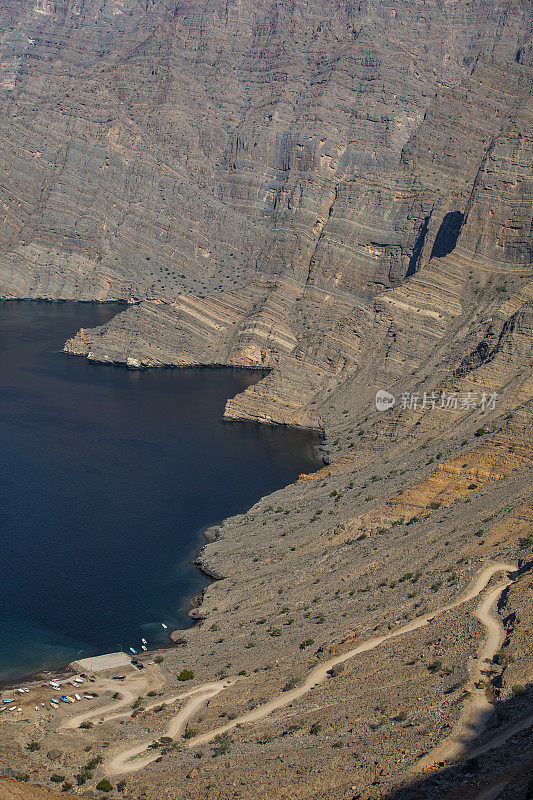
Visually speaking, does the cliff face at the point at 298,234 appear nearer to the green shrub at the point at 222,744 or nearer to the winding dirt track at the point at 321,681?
the winding dirt track at the point at 321,681

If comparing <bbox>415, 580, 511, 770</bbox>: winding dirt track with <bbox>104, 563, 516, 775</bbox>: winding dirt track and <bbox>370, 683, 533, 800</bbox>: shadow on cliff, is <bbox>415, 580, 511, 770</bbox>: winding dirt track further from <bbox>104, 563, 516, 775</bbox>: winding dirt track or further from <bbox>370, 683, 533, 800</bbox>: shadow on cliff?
<bbox>370, 683, 533, 800</bbox>: shadow on cliff

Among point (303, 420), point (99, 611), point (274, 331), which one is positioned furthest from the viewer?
point (274, 331)

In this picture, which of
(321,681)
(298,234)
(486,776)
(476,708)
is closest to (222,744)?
(321,681)

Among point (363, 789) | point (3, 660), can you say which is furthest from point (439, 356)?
point (363, 789)

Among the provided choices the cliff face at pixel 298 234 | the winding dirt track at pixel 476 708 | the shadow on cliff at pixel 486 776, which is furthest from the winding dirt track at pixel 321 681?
the cliff face at pixel 298 234

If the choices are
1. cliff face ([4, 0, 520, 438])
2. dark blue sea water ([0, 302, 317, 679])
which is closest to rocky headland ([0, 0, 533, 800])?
cliff face ([4, 0, 520, 438])

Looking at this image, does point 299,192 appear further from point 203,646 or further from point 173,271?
point 203,646
